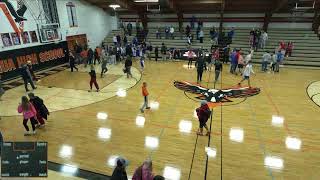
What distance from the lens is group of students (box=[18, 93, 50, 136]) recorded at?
6.70 m

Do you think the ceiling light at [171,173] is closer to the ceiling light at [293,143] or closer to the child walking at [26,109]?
the ceiling light at [293,143]

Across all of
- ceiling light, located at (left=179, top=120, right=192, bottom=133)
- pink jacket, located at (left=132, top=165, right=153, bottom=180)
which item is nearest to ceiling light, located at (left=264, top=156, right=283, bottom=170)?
ceiling light, located at (left=179, top=120, right=192, bottom=133)

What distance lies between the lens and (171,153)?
244 inches

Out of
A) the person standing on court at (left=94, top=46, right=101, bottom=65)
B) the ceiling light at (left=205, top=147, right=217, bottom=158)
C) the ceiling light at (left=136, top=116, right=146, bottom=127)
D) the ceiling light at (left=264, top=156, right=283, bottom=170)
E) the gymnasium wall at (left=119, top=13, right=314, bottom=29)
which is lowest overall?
the ceiling light at (left=264, top=156, right=283, bottom=170)

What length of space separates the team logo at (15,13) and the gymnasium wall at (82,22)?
20 centimetres

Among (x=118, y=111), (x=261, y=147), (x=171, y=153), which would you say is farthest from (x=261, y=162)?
(x=118, y=111)

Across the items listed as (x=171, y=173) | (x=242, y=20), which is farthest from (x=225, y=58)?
(x=171, y=173)

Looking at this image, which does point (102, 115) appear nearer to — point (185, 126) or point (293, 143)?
point (185, 126)

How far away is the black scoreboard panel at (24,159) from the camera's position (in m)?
4.46

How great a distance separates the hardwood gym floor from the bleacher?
585 centimetres

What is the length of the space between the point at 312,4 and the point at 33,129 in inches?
718

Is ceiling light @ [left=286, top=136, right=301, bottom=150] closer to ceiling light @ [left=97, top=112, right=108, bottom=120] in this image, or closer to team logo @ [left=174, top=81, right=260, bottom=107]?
team logo @ [left=174, top=81, right=260, bottom=107]

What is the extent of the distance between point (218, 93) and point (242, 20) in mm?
11350

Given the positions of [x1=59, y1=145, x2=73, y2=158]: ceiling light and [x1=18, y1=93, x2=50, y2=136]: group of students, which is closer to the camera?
[x1=59, y1=145, x2=73, y2=158]: ceiling light
